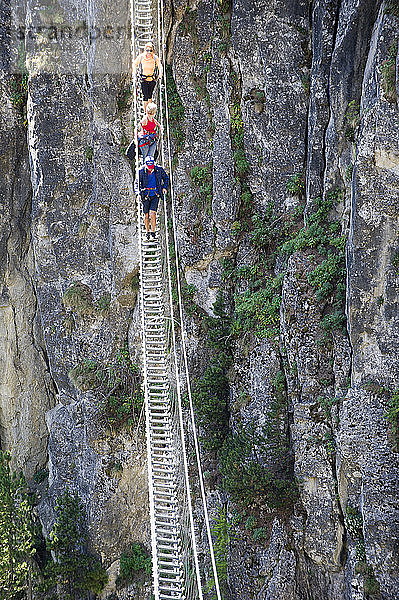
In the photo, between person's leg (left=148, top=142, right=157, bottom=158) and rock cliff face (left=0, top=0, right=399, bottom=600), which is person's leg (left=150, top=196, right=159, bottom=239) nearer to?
person's leg (left=148, top=142, right=157, bottom=158)

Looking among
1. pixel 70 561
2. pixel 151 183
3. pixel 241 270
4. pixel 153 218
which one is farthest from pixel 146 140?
pixel 70 561

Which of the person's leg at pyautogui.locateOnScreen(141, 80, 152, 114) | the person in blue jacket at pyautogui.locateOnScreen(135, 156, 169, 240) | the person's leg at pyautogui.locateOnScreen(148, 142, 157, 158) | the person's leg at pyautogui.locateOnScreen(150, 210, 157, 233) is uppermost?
the person's leg at pyautogui.locateOnScreen(141, 80, 152, 114)

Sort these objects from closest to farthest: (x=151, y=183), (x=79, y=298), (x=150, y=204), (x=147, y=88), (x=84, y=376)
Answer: (x=151, y=183)
(x=150, y=204)
(x=147, y=88)
(x=84, y=376)
(x=79, y=298)

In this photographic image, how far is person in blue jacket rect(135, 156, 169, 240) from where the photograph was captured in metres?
11.5

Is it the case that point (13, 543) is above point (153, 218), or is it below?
below

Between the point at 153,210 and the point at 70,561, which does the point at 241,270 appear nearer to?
the point at 153,210

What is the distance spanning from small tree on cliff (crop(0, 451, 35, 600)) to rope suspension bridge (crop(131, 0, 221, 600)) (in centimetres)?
364

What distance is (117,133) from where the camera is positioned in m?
15.8

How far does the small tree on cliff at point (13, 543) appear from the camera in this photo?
13211 millimetres

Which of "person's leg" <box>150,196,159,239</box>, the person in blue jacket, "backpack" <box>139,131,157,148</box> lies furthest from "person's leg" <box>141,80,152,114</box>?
"person's leg" <box>150,196,159,239</box>

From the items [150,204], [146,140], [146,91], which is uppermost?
[146,91]

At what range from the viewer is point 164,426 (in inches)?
439

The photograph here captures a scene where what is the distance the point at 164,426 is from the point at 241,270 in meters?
3.99

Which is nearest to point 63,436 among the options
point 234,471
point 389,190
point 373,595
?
point 234,471
